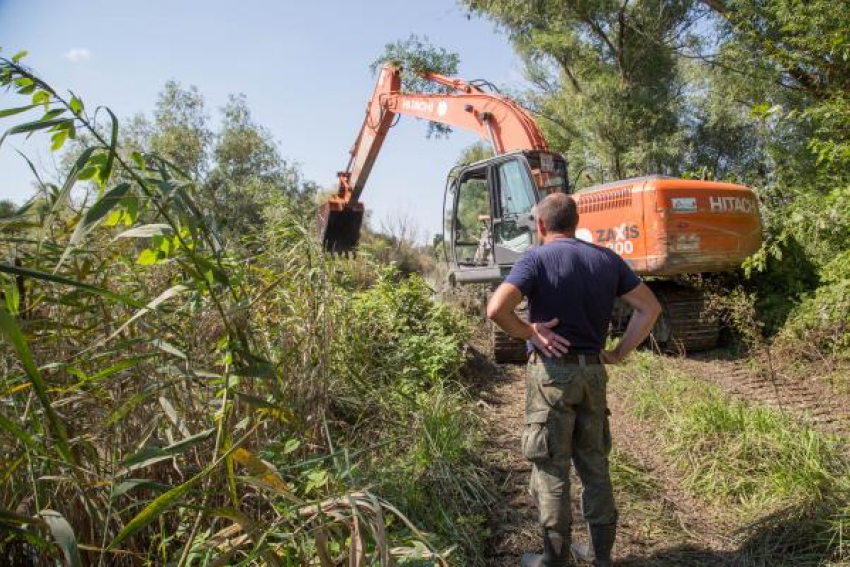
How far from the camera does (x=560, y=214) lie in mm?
3111

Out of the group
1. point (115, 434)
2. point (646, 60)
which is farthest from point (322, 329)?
point (646, 60)

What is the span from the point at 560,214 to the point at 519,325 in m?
0.57

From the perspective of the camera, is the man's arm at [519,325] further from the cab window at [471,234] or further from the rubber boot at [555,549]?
the cab window at [471,234]

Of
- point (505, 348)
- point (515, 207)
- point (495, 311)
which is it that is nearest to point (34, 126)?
point (495, 311)

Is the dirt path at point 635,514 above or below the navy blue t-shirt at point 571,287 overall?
below

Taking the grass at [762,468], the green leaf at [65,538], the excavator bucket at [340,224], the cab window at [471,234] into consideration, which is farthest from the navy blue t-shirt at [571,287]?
the excavator bucket at [340,224]

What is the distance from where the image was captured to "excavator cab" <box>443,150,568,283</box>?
7262mm

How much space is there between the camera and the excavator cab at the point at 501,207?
23.8ft

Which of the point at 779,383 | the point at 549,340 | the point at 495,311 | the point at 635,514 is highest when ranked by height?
the point at 495,311

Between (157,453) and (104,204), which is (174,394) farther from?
(104,204)

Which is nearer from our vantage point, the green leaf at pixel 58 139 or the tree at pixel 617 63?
the green leaf at pixel 58 139

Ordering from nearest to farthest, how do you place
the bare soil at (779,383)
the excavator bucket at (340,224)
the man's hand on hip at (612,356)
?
the man's hand on hip at (612,356)
the bare soil at (779,383)
the excavator bucket at (340,224)

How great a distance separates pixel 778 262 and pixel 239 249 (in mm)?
6917

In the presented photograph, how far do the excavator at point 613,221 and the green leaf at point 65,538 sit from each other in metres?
5.84
